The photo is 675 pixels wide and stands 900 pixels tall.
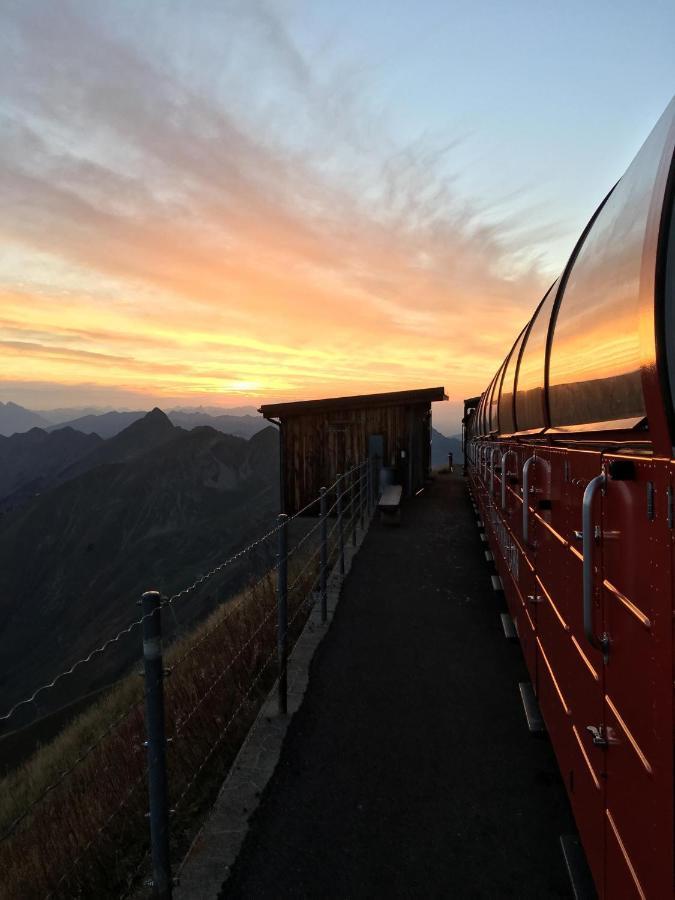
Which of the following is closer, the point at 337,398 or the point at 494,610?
the point at 494,610

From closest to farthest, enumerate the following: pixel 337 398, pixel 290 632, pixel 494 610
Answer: pixel 290 632
pixel 494 610
pixel 337 398

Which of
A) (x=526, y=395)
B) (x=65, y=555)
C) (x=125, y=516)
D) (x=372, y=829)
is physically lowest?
(x=65, y=555)

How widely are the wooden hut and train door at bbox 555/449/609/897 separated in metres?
15.7

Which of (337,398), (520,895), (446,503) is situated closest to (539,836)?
(520,895)

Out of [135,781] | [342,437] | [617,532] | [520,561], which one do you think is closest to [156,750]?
[135,781]

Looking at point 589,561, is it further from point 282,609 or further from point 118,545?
point 118,545

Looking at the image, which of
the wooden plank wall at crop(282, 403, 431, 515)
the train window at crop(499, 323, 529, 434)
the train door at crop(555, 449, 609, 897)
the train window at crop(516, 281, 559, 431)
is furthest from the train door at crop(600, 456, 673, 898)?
the wooden plank wall at crop(282, 403, 431, 515)

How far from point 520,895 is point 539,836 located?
1.64 feet

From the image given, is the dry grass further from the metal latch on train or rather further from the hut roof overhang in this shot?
the hut roof overhang

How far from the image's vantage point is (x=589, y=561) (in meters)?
2.08

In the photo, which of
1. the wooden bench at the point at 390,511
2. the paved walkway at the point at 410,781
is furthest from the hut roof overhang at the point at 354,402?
the paved walkway at the point at 410,781

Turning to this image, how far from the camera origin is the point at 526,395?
5039 mm

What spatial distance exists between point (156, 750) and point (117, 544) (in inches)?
4576

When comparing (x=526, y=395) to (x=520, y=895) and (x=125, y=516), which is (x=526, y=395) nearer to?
(x=520, y=895)
